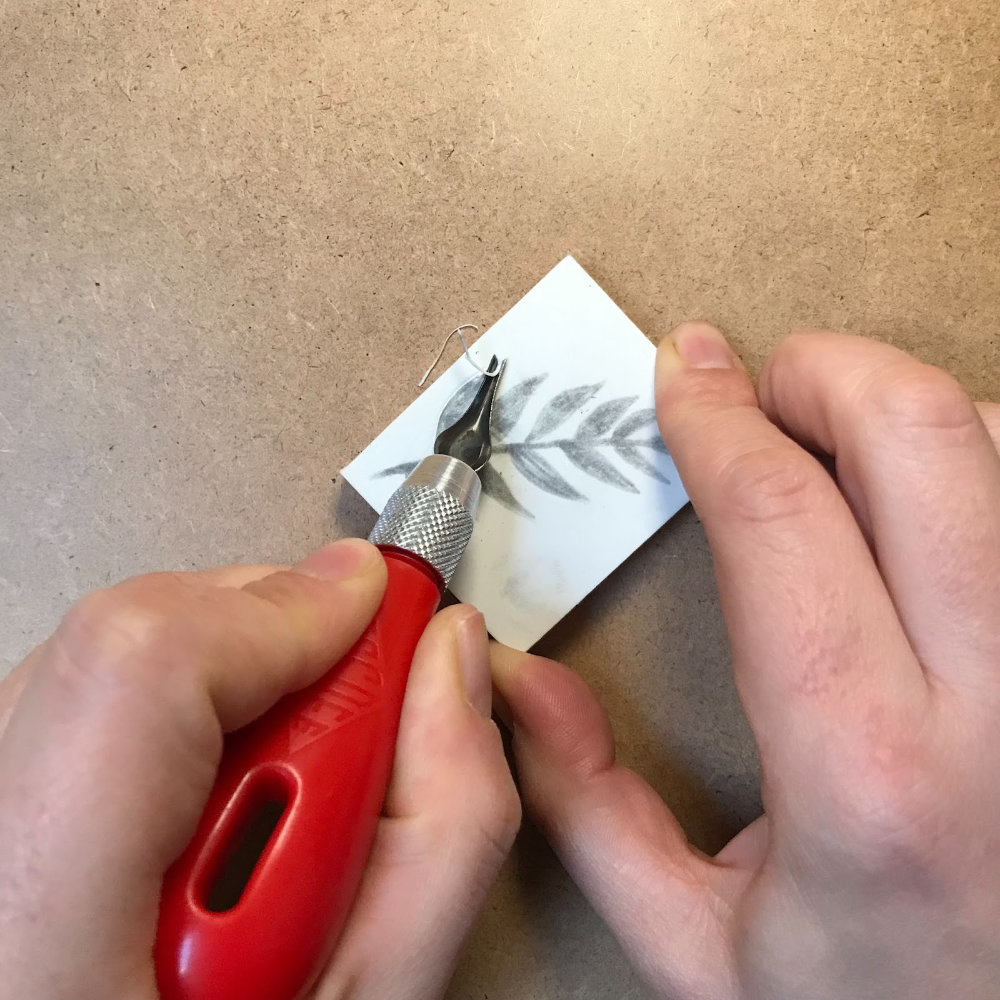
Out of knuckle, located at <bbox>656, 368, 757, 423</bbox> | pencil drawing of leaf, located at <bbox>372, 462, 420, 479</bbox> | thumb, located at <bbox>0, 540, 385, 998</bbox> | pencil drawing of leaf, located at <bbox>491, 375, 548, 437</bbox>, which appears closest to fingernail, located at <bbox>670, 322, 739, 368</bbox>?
knuckle, located at <bbox>656, 368, 757, 423</bbox>

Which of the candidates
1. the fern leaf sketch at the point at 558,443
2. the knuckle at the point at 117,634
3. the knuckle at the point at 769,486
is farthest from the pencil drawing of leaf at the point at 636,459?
the knuckle at the point at 117,634

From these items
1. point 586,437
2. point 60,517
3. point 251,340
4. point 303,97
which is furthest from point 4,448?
point 586,437

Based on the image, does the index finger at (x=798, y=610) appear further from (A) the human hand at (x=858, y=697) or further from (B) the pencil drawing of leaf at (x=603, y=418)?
(B) the pencil drawing of leaf at (x=603, y=418)

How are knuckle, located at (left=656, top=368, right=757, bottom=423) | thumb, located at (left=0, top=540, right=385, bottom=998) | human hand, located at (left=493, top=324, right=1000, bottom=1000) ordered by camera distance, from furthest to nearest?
knuckle, located at (left=656, top=368, right=757, bottom=423), human hand, located at (left=493, top=324, right=1000, bottom=1000), thumb, located at (left=0, top=540, right=385, bottom=998)

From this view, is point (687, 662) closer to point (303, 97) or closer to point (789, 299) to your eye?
point (789, 299)

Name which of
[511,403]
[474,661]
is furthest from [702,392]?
[474,661]

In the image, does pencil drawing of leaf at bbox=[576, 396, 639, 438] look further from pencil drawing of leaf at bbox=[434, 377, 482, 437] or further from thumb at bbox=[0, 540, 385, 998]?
thumb at bbox=[0, 540, 385, 998]
